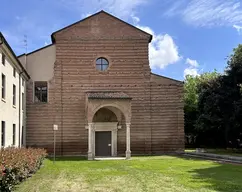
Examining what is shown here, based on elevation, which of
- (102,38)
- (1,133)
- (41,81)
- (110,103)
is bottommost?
(1,133)

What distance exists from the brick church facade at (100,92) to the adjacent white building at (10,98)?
259 centimetres

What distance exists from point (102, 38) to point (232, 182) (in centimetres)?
2114

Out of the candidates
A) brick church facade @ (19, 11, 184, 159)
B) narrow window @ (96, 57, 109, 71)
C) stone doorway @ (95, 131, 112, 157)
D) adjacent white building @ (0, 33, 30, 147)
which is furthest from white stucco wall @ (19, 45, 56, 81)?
stone doorway @ (95, 131, 112, 157)

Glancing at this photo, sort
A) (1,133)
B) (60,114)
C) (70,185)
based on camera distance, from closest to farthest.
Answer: (70,185) < (1,133) < (60,114)

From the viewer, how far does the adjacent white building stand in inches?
798

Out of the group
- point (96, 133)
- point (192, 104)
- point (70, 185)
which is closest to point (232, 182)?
point (70, 185)

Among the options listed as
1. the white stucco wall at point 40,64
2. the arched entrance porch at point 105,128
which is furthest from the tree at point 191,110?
the white stucco wall at point 40,64

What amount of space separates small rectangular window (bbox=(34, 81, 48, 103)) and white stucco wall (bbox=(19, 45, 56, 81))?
1.46 feet

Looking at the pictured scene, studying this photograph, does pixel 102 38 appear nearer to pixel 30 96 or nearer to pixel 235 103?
pixel 30 96

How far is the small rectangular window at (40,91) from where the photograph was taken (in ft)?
103

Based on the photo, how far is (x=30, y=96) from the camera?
1217 inches

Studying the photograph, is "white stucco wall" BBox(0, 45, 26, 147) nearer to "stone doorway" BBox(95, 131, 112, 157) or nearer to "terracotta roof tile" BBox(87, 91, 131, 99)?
"terracotta roof tile" BBox(87, 91, 131, 99)

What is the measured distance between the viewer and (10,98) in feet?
73.8

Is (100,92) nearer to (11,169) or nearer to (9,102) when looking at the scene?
(9,102)
